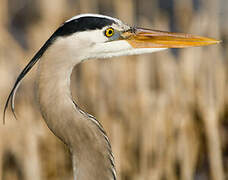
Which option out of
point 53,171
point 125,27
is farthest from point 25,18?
point 125,27

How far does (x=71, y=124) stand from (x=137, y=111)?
153cm

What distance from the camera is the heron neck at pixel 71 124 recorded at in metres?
1.82

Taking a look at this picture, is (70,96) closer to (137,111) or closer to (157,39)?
(157,39)

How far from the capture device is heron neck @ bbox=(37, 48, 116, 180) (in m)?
1.82

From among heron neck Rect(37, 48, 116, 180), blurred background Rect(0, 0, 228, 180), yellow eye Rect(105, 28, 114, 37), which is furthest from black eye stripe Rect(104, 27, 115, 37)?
blurred background Rect(0, 0, 228, 180)

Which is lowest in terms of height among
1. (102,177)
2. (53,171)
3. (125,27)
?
(53,171)

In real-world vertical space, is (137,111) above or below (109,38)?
below

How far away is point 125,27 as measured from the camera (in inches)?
79.2

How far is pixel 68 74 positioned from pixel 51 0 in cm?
183

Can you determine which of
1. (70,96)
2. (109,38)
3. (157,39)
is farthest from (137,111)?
(70,96)

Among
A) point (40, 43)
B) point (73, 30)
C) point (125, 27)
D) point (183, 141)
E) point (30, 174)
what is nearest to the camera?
point (73, 30)

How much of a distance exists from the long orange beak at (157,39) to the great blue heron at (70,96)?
0.14 metres

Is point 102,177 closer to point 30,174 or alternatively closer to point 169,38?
point 169,38

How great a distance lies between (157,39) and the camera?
6.72 ft
